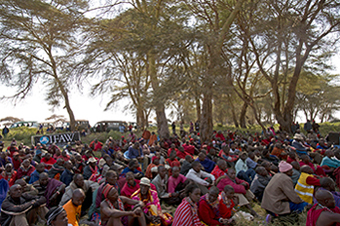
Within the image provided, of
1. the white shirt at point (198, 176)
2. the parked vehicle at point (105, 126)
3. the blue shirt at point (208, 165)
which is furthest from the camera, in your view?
the parked vehicle at point (105, 126)

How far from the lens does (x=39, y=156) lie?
26.8ft

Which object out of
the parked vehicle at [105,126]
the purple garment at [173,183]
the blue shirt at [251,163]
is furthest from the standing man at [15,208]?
the parked vehicle at [105,126]

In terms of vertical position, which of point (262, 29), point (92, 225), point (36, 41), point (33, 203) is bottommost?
point (92, 225)

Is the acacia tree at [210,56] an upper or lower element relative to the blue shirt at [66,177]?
upper

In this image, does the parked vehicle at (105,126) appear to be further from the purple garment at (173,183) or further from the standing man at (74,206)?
the standing man at (74,206)

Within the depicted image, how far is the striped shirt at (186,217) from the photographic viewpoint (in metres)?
3.95

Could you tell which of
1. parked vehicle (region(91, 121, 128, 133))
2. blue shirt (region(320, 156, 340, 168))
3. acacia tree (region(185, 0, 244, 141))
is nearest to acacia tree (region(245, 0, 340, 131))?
acacia tree (region(185, 0, 244, 141))

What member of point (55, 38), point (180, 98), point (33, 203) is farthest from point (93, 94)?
point (33, 203)

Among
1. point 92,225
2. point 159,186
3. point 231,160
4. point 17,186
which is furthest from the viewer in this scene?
point 231,160

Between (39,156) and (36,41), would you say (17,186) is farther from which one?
(36,41)

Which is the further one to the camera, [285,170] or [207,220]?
[285,170]

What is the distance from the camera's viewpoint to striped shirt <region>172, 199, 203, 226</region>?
3.95 metres

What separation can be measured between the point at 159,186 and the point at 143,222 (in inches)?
69.7

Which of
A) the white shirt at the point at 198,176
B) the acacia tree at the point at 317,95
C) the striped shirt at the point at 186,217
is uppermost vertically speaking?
the acacia tree at the point at 317,95
